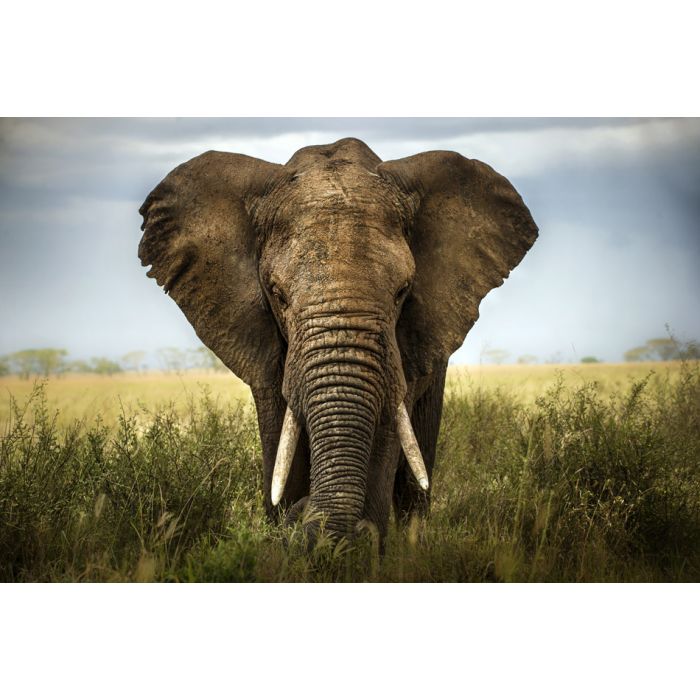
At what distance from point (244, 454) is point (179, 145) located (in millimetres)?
2346

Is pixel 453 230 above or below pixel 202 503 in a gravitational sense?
above

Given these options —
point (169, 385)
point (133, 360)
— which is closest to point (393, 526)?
point (133, 360)

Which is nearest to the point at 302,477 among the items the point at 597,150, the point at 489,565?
the point at 489,565

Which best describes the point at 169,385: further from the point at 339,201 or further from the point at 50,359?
the point at 339,201

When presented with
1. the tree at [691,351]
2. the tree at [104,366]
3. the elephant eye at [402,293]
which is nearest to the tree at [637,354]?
the tree at [691,351]

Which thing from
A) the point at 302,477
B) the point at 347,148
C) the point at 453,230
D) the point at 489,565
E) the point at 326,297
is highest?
the point at 347,148

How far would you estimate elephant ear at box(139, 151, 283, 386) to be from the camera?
584 cm

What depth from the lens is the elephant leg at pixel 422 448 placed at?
686 centimetres

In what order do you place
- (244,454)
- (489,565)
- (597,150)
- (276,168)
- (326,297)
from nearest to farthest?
(326,297)
(489,565)
(276,168)
(597,150)
(244,454)

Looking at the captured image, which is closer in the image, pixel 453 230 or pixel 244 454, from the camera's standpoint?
pixel 453 230

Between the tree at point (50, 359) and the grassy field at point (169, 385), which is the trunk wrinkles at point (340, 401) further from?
the tree at point (50, 359)

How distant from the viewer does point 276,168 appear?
5.89 meters

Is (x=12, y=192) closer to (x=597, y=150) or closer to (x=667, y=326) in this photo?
(x=597, y=150)

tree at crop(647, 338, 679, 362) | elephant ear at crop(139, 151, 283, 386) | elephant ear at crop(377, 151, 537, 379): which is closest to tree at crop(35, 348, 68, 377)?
elephant ear at crop(139, 151, 283, 386)
